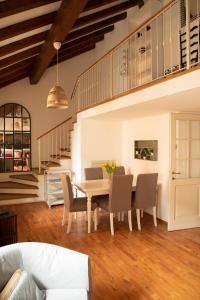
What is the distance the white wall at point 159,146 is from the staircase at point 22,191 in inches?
92.9

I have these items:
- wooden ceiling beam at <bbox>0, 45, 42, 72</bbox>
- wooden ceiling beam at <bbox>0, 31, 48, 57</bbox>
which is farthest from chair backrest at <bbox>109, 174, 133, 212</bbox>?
wooden ceiling beam at <bbox>0, 45, 42, 72</bbox>

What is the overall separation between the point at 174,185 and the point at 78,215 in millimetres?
2132

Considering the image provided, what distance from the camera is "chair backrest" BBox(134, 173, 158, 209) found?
4.41 m

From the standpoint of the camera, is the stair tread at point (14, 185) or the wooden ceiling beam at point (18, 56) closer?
the wooden ceiling beam at point (18, 56)

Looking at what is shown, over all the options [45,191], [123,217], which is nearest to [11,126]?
[45,191]

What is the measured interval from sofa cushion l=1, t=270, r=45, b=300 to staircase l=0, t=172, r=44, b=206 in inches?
189

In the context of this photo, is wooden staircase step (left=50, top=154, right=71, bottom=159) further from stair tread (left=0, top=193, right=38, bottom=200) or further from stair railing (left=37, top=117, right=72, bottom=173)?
stair tread (left=0, top=193, right=38, bottom=200)

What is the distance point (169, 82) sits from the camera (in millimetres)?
2930

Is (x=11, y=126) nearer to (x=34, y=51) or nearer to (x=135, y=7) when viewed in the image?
(x=34, y=51)

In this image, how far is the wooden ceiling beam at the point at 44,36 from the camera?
4.45 metres

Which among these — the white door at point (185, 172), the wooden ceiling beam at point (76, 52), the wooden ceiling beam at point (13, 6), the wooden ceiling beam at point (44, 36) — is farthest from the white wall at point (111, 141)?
the wooden ceiling beam at point (13, 6)

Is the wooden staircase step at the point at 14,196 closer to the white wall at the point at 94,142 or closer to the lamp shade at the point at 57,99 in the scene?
the white wall at the point at 94,142

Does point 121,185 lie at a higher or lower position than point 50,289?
higher

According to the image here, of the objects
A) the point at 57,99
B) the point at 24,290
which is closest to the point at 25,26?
the point at 57,99
